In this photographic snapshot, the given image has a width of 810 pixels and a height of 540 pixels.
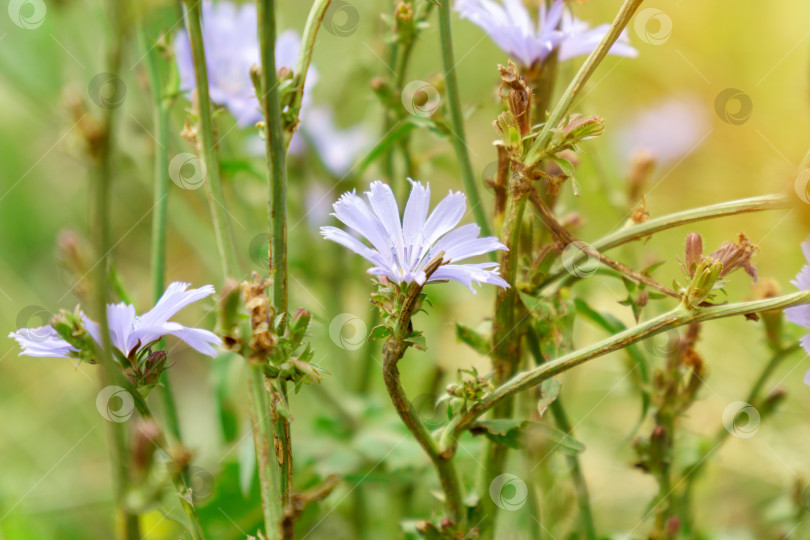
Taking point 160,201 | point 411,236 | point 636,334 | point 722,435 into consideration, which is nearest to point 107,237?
point 411,236

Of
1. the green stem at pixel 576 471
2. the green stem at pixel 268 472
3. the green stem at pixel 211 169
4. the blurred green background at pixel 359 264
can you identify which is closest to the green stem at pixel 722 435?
the blurred green background at pixel 359 264

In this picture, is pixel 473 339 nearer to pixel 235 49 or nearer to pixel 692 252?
pixel 692 252

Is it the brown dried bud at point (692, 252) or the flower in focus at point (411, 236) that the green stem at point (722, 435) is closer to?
the brown dried bud at point (692, 252)

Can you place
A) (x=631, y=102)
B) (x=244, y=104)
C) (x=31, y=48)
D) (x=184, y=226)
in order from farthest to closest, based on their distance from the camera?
(x=631, y=102), (x=31, y=48), (x=184, y=226), (x=244, y=104)

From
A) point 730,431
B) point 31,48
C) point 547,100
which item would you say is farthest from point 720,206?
point 31,48

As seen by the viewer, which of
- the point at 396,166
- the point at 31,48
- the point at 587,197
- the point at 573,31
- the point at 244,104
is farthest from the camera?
the point at 587,197

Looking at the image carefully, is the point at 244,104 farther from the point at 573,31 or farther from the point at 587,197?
the point at 587,197

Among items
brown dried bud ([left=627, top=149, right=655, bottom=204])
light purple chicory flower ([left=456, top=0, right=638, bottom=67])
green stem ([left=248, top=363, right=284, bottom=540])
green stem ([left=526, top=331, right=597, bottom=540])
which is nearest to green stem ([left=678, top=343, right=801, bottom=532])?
green stem ([left=526, top=331, right=597, bottom=540])
